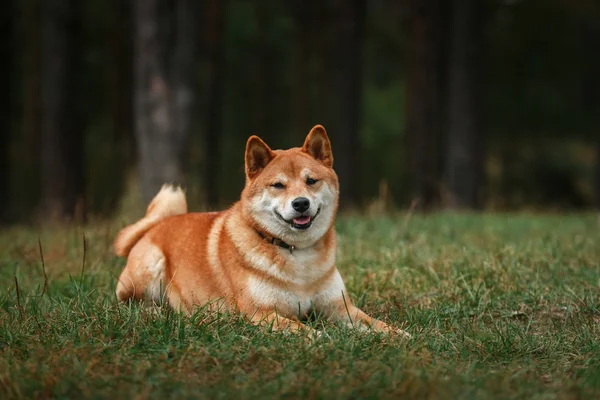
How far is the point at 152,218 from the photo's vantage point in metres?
5.76

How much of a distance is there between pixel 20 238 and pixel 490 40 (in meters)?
16.9

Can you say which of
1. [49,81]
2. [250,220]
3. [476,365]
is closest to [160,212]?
[250,220]

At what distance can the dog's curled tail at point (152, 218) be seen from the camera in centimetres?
559

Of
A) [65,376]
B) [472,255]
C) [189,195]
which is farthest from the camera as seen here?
[189,195]

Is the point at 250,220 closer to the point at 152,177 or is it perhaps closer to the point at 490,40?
the point at 152,177

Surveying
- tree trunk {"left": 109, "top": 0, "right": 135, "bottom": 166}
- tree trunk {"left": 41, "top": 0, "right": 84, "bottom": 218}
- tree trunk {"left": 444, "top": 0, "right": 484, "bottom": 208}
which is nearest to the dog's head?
tree trunk {"left": 41, "top": 0, "right": 84, "bottom": 218}

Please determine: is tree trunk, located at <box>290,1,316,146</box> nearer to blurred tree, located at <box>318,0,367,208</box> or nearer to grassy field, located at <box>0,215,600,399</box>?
blurred tree, located at <box>318,0,367,208</box>

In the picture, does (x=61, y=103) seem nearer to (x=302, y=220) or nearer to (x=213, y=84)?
(x=213, y=84)

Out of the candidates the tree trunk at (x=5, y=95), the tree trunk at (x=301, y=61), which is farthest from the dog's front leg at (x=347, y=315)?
the tree trunk at (x=301, y=61)

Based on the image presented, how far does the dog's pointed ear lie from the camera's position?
15.6 ft

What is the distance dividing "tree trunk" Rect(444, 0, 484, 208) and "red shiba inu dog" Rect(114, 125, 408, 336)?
8.94m

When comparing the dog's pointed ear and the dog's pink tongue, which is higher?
the dog's pointed ear

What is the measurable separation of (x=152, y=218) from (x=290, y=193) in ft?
5.70

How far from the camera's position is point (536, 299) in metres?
5.02
